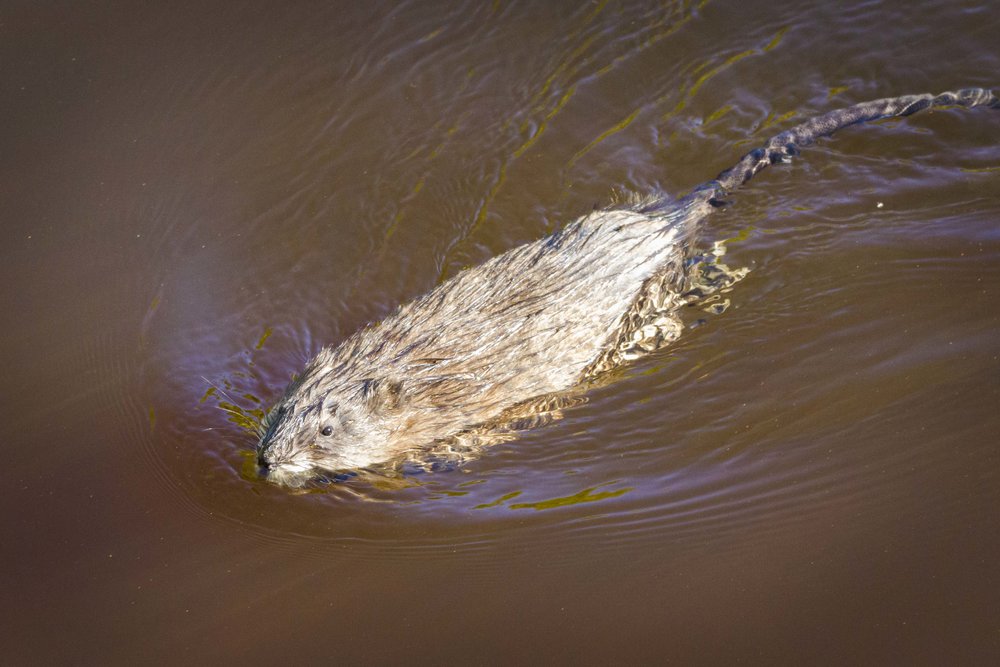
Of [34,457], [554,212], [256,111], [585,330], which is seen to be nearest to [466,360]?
[585,330]

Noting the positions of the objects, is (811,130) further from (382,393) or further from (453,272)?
(382,393)

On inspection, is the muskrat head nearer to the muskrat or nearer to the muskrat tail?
the muskrat

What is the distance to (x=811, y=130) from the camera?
4.42m

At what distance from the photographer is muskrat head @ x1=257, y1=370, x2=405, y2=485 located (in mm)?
3605

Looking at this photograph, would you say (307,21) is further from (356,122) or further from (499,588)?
(499,588)

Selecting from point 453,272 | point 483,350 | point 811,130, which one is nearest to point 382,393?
point 483,350

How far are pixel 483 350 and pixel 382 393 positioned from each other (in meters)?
0.50

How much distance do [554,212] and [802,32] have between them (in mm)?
2017

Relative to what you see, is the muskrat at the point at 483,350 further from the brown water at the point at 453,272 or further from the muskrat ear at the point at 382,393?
the brown water at the point at 453,272

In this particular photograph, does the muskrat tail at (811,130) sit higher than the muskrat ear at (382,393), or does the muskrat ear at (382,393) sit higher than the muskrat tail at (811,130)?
the muskrat tail at (811,130)

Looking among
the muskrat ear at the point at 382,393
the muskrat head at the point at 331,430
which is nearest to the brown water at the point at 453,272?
the muskrat head at the point at 331,430

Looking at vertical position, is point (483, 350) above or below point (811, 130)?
below

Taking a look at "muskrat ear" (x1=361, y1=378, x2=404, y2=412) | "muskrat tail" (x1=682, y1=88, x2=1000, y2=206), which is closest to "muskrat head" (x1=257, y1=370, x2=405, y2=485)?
"muskrat ear" (x1=361, y1=378, x2=404, y2=412)

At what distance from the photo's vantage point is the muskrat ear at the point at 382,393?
365 cm
